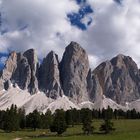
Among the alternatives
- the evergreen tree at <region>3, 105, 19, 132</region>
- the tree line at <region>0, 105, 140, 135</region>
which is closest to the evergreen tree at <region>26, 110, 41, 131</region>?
the tree line at <region>0, 105, 140, 135</region>

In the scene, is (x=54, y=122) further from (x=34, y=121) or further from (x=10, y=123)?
(x=34, y=121)

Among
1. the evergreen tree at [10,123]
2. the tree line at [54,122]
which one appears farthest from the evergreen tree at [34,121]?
the evergreen tree at [10,123]

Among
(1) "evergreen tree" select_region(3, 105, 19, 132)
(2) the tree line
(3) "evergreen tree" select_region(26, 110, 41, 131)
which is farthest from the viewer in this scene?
(3) "evergreen tree" select_region(26, 110, 41, 131)

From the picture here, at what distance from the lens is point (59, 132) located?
11331 cm

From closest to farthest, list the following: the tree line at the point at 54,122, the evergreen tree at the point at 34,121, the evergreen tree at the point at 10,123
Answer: the tree line at the point at 54,122 → the evergreen tree at the point at 10,123 → the evergreen tree at the point at 34,121

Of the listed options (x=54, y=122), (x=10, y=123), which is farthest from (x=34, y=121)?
(x=54, y=122)

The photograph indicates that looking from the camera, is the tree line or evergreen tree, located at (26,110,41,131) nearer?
the tree line

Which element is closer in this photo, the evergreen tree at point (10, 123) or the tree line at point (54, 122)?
A: the tree line at point (54, 122)

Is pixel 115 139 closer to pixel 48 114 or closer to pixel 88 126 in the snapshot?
pixel 88 126

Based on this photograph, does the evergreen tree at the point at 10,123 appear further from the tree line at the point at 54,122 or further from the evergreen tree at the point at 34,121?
the evergreen tree at the point at 34,121

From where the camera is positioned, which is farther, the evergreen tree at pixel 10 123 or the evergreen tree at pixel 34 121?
the evergreen tree at pixel 34 121

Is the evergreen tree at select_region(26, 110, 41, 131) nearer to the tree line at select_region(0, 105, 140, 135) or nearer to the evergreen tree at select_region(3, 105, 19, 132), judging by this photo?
the tree line at select_region(0, 105, 140, 135)

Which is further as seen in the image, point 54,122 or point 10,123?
point 10,123

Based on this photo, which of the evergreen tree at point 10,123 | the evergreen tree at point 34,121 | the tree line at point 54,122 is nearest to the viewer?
the tree line at point 54,122
